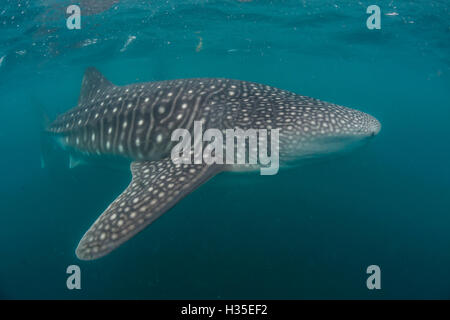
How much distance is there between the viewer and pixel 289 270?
6.39 m

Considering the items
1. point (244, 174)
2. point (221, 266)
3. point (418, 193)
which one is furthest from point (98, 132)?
point (418, 193)

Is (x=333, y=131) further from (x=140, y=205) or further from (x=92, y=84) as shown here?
(x=92, y=84)

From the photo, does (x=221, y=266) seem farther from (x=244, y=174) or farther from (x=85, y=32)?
(x=85, y=32)

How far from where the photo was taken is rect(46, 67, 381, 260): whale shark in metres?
3.54

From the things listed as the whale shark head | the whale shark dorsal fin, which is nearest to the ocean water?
the whale shark head

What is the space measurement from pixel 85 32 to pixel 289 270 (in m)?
18.2

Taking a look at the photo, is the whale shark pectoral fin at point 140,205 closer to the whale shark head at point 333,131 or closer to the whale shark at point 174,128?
the whale shark at point 174,128

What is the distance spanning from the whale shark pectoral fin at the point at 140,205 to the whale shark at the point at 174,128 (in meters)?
0.01

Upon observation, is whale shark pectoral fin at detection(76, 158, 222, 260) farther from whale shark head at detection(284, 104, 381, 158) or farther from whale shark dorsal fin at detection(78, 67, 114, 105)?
whale shark dorsal fin at detection(78, 67, 114, 105)

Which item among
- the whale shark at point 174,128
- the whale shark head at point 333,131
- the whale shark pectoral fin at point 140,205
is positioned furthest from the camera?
the whale shark head at point 333,131

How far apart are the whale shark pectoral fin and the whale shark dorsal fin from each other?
4108 millimetres

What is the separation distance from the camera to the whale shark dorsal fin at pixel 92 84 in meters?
7.21

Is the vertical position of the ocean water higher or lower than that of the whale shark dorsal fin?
lower

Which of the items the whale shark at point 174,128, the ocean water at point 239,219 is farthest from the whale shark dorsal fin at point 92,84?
the ocean water at point 239,219
